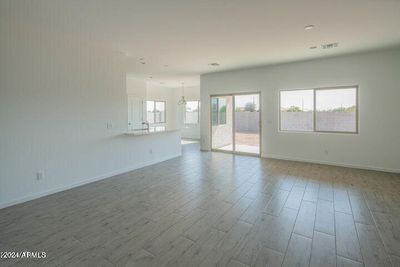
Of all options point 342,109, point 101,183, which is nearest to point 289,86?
point 342,109

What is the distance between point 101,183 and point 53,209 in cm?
120

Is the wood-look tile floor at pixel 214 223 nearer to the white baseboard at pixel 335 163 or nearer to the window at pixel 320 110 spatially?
the white baseboard at pixel 335 163

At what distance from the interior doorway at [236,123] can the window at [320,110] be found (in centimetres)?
88

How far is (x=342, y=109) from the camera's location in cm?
549

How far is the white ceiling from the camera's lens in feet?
8.97

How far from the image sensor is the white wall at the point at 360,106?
4836mm

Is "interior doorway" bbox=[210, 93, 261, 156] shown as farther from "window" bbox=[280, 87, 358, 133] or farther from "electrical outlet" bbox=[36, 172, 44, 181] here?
"electrical outlet" bbox=[36, 172, 44, 181]

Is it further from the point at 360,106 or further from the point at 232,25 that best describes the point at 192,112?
the point at 232,25

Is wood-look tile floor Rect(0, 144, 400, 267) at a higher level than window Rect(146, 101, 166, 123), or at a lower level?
lower

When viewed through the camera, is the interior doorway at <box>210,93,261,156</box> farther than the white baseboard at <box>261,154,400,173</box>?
Yes

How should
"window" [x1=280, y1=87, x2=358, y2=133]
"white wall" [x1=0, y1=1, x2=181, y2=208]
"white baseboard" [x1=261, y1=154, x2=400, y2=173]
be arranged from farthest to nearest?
1. "window" [x1=280, y1=87, x2=358, y2=133]
2. "white baseboard" [x1=261, y1=154, x2=400, y2=173]
3. "white wall" [x1=0, y1=1, x2=181, y2=208]

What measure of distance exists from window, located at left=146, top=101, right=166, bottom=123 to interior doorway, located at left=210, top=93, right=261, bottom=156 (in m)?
3.95

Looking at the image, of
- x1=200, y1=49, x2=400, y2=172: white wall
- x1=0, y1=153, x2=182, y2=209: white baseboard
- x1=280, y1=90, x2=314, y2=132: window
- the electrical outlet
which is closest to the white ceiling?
x1=200, y1=49, x2=400, y2=172: white wall

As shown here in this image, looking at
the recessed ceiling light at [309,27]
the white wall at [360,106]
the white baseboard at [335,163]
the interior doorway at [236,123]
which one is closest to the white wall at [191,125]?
the interior doorway at [236,123]
